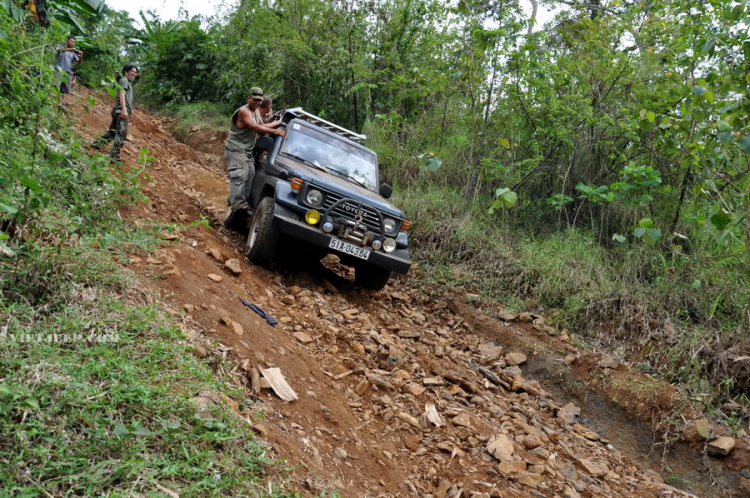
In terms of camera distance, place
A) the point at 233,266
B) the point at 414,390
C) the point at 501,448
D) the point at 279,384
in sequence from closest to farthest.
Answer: the point at 279,384
the point at 501,448
the point at 414,390
the point at 233,266

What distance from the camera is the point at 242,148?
6.60 metres

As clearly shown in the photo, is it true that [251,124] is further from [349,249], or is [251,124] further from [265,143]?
[349,249]

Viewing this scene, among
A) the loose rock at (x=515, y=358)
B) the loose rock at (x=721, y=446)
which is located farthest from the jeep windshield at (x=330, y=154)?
the loose rock at (x=721, y=446)

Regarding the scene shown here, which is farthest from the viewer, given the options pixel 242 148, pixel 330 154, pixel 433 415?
pixel 330 154

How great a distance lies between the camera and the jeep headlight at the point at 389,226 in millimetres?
5985

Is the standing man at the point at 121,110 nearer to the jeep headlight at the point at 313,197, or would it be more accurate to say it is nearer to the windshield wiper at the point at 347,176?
the windshield wiper at the point at 347,176

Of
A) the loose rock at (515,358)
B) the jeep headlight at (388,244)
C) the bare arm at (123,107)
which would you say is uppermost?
the bare arm at (123,107)

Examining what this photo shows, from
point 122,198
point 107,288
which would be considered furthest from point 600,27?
point 107,288

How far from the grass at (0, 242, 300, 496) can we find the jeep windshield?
3835 millimetres

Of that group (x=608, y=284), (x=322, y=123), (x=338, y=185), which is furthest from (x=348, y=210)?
(x=608, y=284)

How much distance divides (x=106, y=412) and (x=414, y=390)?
2.74 m

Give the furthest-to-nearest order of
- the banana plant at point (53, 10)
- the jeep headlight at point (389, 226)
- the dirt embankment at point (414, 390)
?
1. the jeep headlight at point (389, 226)
2. the dirt embankment at point (414, 390)
3. the banana plant at point (53, 10)

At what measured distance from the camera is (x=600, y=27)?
809cm

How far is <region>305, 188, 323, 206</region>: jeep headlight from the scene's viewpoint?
5617mm
